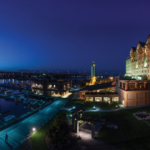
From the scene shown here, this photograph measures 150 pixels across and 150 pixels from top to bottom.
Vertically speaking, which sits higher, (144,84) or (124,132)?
(144,84)

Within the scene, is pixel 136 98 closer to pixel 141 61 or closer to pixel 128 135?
pixel 128 135

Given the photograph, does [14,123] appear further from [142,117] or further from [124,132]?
[142,117]

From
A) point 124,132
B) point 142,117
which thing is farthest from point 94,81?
point 124,132

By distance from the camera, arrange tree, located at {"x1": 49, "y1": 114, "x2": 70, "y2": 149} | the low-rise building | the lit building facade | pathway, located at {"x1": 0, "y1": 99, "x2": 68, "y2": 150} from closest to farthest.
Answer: tree, located at {"x1": 49, "y1": 114, "x2": 70, "y2": 149}, pathway, located at {"x1": 0, "y1": 99, "x2": 68, "y2": 150}, the low-rise building, the lit building facade

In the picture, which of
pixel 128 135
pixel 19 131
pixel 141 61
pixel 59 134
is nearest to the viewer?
pixel 59 134

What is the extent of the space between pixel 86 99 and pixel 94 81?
3412 cm

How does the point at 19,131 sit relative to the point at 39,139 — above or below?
below

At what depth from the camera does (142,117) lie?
914 inches

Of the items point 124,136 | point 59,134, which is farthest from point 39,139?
point 124,136

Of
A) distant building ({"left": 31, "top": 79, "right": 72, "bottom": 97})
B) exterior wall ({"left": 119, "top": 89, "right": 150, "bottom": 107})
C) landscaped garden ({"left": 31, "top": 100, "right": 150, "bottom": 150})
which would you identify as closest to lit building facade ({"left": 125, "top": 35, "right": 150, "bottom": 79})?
exterior wall ({"left": 119, "top": 89, "right": 150, "bottom": 107})

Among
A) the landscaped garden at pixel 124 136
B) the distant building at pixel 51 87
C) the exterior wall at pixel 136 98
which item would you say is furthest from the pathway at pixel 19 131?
the distant building at pixel 51 87

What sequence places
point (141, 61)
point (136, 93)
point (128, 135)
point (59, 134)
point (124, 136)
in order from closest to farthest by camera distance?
point (59, 134)
point (124, 136)
point (128, 135)
point (136, 93)
point (141, 61)

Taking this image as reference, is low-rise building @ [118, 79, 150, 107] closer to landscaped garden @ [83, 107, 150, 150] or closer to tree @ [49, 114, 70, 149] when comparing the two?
landscaped garden @ [83, 107, 150, 150]

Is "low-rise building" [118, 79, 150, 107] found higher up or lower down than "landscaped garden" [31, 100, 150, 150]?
higher up
